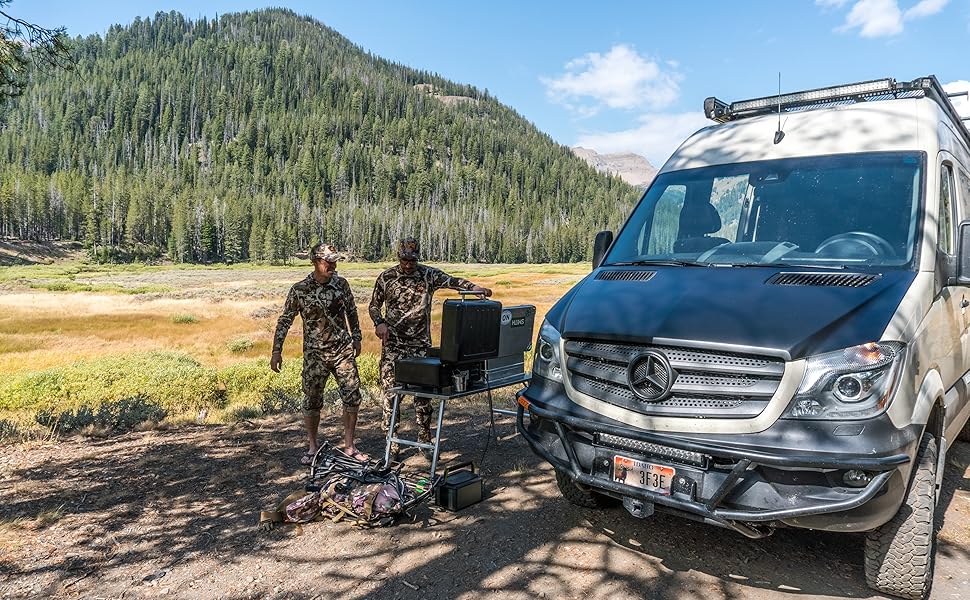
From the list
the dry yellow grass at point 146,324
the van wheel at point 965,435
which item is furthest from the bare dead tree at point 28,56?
the dry yellow grass at point 146,324

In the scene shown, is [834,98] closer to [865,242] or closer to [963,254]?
[865,242]

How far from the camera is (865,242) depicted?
3.88 meters

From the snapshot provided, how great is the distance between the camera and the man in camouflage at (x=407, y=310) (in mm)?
6336

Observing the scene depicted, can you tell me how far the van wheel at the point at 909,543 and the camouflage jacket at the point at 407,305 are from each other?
164 inches

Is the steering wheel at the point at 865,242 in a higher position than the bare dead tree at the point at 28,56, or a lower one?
lower

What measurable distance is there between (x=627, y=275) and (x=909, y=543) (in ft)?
7.04

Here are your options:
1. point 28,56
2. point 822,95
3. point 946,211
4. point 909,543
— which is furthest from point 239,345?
point 909,543

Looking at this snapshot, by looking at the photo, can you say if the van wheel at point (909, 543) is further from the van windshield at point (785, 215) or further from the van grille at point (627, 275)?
the van grille at point (627, 275)

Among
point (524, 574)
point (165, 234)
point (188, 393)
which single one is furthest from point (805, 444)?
point (165, 234)

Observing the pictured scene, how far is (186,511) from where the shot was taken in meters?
4.82

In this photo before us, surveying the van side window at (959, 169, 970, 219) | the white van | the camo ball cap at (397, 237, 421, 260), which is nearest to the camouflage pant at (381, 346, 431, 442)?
the camo ball cap at (397, 237, 421, 260)

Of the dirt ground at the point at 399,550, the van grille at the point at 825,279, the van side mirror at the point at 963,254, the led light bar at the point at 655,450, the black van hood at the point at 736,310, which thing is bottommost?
the dirt ground at the point at 399,550

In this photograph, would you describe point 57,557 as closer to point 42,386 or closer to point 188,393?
point 188,393

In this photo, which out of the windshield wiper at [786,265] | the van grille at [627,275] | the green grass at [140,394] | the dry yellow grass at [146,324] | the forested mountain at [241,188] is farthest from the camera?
the forested mountain at [241,188]
